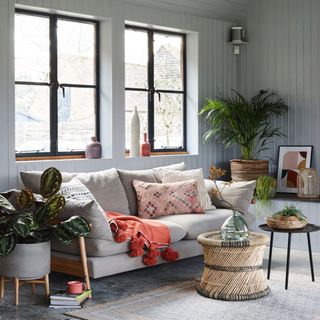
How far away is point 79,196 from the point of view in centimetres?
552

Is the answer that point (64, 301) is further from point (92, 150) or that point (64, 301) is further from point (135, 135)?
point (135, 135)

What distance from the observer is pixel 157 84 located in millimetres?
7730

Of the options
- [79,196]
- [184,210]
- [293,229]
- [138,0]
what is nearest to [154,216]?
[184,210]

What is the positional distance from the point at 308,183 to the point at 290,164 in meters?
0.55

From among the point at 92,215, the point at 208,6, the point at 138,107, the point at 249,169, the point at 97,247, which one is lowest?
the point at 97,247


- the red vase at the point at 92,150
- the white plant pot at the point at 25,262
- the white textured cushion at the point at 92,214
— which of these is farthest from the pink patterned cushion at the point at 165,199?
the white plant pot at the point at 25,262

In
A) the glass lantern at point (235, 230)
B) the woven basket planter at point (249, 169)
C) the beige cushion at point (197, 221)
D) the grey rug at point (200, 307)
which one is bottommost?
the grey rug at point (200, 307)

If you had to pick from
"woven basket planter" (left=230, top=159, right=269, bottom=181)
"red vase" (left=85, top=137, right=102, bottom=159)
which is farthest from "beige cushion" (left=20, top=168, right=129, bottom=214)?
"woven basket planter" (left=230, top=159, right=269, bottom=181)

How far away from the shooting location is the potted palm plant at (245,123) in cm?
772

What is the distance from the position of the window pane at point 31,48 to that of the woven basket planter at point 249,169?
2420mm

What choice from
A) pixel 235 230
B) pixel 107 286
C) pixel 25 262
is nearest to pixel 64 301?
pixel 25 262

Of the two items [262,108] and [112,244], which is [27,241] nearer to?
[112,244]

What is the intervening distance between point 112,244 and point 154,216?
3.42 ft

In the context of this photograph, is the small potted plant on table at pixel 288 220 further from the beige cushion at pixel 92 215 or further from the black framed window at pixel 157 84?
the black framed window at pixel 157 84
